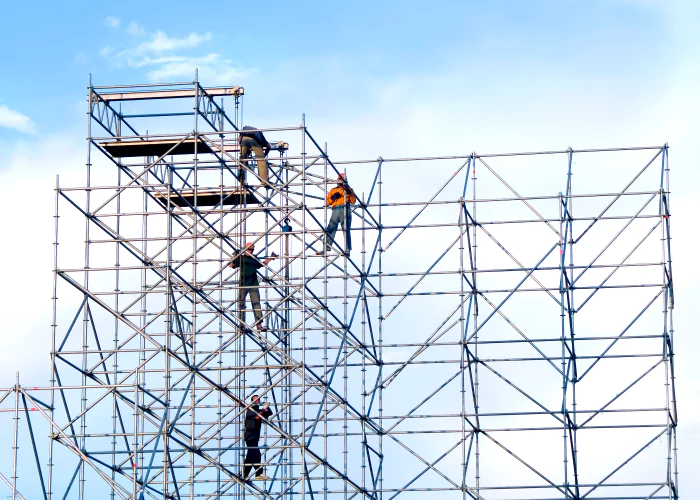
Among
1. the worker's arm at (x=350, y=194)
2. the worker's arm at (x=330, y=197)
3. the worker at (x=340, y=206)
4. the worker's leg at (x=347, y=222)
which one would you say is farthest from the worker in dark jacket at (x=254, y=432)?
the worker's arm at (x=350, y=194)

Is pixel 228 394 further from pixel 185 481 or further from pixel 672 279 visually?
pixel 672 279

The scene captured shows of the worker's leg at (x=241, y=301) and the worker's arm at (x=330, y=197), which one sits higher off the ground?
the worker's arm at (x=330, y=197)

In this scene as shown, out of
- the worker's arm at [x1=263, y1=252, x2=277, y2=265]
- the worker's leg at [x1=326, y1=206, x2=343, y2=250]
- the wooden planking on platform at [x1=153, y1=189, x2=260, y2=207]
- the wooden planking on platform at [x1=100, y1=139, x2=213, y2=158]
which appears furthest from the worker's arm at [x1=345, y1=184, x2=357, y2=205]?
the wooden planking on platform at [x1=100, y1=139, x2=213, y2=158]

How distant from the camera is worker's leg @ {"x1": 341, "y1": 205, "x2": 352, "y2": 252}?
1390 inches

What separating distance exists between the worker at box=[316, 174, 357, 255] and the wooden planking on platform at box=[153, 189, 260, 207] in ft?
5.63

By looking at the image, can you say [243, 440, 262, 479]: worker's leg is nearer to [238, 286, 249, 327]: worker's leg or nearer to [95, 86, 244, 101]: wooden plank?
[238, 286, 249, 327]: worker's leg

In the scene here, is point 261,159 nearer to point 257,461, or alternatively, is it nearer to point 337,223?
point 337,223

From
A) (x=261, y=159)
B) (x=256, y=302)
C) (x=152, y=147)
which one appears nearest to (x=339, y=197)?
(x=261, y=159)

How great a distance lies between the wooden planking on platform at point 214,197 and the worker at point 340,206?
1.71 m

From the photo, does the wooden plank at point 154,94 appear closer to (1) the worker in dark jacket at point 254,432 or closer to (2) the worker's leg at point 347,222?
(2) the worker's leg at point 347,222

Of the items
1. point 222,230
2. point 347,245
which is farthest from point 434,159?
point 222,230

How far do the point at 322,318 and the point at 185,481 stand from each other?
4.34 metres

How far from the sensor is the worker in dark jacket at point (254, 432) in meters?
33.7

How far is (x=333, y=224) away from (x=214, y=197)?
2916mm
